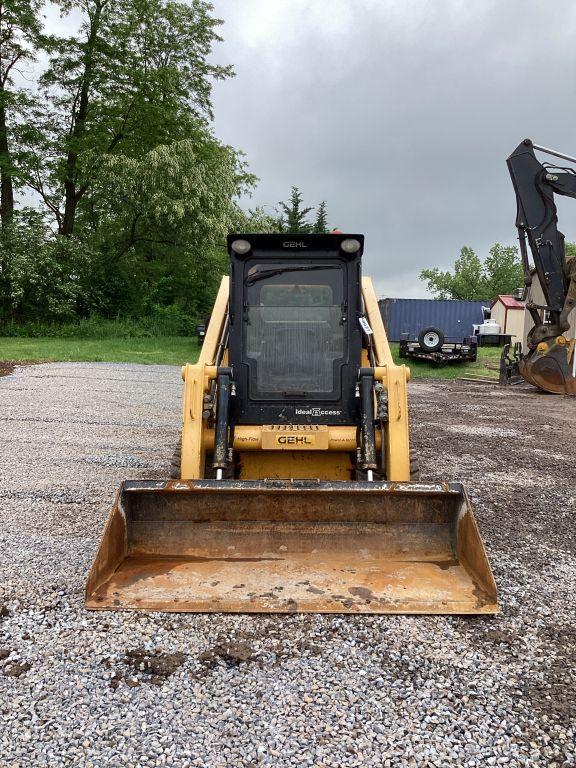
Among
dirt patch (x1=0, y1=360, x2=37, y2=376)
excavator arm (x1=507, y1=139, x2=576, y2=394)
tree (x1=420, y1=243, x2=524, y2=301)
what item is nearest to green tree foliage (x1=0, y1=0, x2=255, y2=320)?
dirt patch (x1=0, y1=360, x2=37, y2=376)

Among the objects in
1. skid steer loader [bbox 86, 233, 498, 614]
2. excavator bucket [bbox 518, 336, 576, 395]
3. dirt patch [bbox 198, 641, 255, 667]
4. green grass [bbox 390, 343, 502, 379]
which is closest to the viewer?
dirt patch [bbox 198, 641, 255, 667]

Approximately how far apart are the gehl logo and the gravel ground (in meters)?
1.46

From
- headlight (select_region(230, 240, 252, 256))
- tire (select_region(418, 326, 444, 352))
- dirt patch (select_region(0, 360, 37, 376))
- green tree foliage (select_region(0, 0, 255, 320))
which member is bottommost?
dirt patch (select_region(0, 360, 37, 376))

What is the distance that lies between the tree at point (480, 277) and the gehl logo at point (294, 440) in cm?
7930

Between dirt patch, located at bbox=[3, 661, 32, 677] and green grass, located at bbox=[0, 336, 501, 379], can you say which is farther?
green grass, located at bbox=[0, 336, 501, 379]

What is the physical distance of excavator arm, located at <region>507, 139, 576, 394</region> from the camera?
12975mm

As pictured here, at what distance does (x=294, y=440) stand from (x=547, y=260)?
10.7 meters

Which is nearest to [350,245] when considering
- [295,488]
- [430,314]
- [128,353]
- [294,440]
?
[294,440]

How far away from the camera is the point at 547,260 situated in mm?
13180

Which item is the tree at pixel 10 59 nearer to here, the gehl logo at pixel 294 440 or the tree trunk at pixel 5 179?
the tree trunk at pixel 5 179

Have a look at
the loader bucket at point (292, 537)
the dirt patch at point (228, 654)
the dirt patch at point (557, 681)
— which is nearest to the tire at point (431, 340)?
the loader bucket at point (292, 537)

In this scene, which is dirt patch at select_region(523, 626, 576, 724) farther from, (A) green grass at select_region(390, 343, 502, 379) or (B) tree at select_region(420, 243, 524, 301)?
(B) tree at select_region(420, 243, 524, 301)

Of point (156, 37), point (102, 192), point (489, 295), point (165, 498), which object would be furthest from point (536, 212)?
point (489, 295)

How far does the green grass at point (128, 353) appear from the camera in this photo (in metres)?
19.4
